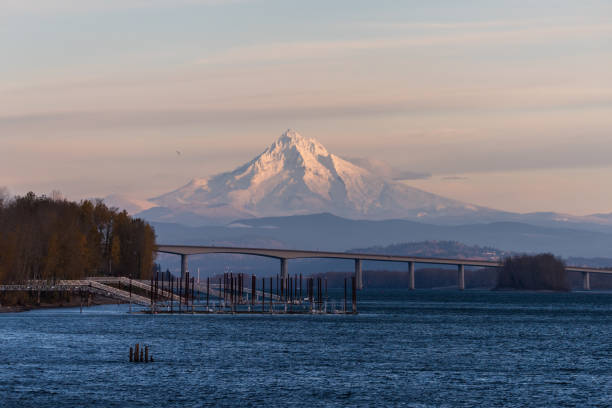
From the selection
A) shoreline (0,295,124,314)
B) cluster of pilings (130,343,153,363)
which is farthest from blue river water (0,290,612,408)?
shoreline (0,295,124,314)

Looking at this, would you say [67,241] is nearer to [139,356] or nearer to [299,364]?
[139,356]

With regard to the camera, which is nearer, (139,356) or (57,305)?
(139,356)

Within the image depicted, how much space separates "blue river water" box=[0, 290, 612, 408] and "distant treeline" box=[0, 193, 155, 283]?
1526 centimetres

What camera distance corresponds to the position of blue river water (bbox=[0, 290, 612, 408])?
58062 millimetres

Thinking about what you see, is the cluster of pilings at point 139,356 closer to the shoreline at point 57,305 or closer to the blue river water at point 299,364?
the blue river water at point 299,364

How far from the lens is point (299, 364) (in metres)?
74.9

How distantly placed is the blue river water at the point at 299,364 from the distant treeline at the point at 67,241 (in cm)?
1526

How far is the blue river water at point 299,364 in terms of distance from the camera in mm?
58062

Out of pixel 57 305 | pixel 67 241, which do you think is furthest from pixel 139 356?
pixel 57 305

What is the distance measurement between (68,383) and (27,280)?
8439cm

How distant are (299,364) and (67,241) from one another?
255 feet

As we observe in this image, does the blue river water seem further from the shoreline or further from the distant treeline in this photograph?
the distant treeline

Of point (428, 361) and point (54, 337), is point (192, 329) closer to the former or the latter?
point (54, 337)

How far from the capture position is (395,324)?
123 meters
